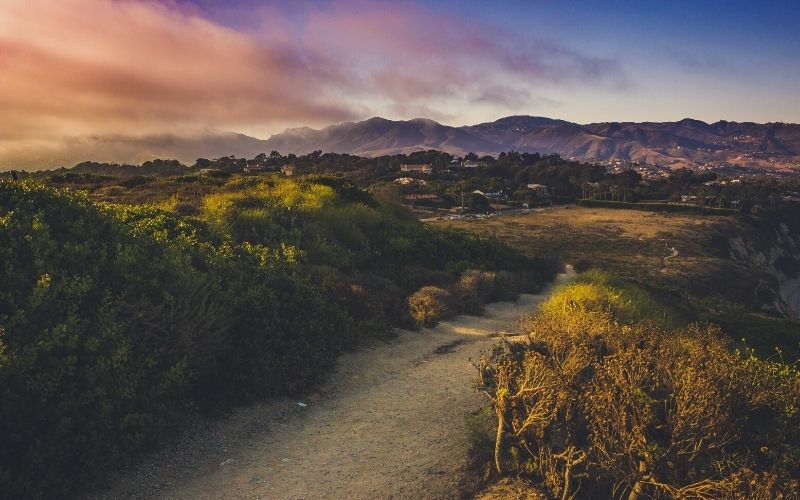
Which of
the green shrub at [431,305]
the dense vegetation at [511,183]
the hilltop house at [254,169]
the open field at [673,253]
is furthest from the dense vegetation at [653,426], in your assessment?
the hilltop house at [254,169]

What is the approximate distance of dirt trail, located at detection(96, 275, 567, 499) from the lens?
21.4 feet

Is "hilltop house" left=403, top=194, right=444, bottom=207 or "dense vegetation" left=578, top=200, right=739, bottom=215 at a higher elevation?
"hilltop house" left=403, top=194, right=444, bottom=207

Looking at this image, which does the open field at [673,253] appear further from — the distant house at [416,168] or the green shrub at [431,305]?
the distant house at [416,168]

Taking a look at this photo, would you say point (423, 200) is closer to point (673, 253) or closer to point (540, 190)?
point (540, 190)

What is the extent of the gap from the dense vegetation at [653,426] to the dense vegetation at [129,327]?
5033mm

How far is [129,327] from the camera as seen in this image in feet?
24.4

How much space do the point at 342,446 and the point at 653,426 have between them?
4.54m

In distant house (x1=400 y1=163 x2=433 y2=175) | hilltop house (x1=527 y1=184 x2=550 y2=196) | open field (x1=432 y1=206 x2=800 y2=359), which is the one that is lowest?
open field (x1=432 y1=206 x2=800 y2=359)

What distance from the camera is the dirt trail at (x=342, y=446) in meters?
6.51

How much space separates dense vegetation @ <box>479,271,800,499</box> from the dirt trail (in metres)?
1.23

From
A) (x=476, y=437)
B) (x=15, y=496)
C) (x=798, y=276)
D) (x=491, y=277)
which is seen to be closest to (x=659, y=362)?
(x=476, y=437)

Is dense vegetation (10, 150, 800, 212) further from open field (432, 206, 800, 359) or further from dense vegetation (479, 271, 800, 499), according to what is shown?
dense vegetation (479, 271, 800, 499)

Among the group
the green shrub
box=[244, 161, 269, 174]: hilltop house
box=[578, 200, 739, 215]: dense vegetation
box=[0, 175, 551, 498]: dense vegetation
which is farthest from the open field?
box=[244, 161, 269, 174]: hilltop house

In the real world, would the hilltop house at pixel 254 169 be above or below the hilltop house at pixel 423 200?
above
